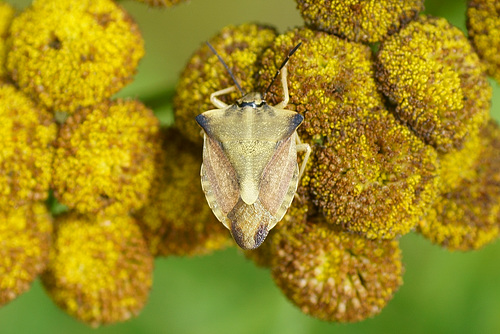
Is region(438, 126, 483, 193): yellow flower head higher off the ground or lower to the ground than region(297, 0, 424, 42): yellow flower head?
lower

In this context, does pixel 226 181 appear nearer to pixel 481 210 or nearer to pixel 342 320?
pixel 342 320

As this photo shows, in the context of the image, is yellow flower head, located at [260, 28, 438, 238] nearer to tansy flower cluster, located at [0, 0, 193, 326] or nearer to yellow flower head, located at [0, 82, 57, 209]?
tansy flower cluster, located at [0, 0, 193, 326]

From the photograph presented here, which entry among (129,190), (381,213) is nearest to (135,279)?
(129,190)

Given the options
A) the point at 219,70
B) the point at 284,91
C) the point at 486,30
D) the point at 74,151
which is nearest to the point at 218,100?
the point at 219,70

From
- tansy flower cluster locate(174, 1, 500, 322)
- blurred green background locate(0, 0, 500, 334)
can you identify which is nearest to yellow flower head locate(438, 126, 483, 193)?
tansy flower cluster locate(174, 1, 500, 322)

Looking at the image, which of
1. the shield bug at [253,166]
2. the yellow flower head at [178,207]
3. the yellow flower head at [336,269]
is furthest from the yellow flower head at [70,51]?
the yellow flower head at [336,269]

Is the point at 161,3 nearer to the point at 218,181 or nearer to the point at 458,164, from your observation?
the point at 218,181
